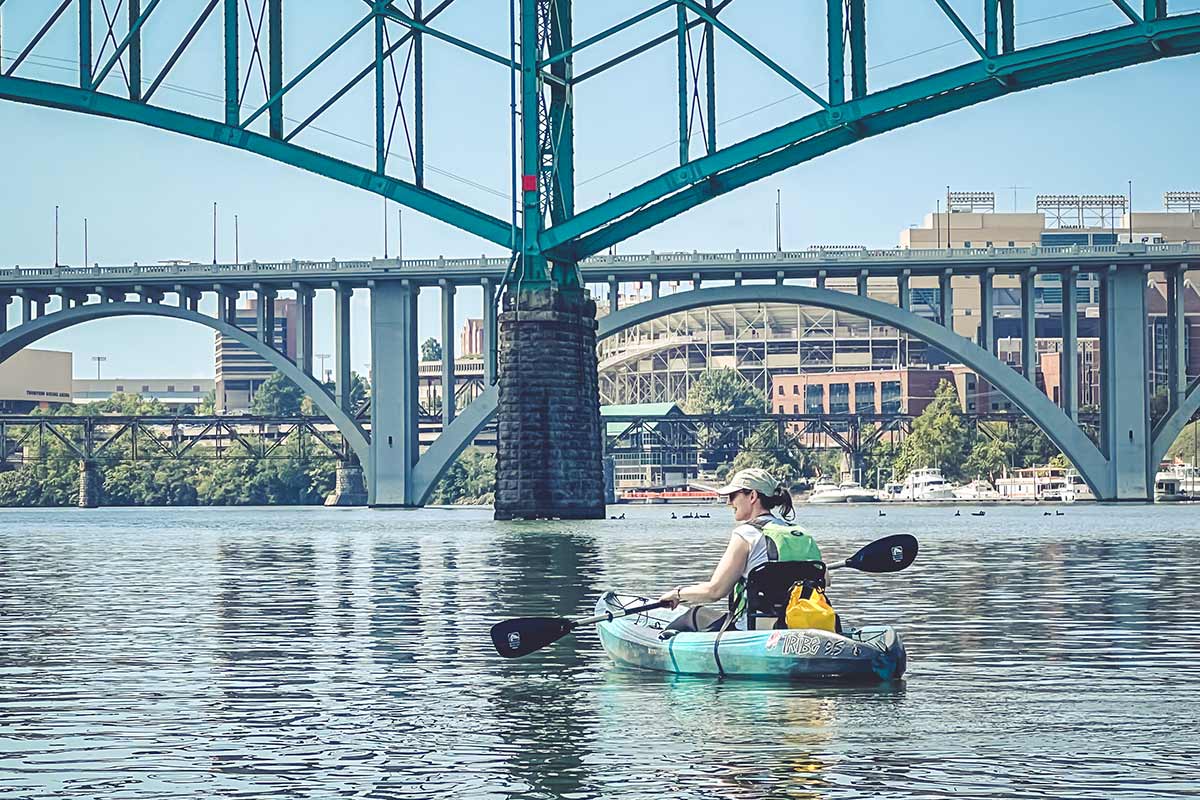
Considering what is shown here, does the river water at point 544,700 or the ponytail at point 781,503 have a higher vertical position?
the ponytail at point 781,503

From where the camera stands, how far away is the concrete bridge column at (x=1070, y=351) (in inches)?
4715

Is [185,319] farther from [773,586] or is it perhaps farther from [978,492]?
[773,586]

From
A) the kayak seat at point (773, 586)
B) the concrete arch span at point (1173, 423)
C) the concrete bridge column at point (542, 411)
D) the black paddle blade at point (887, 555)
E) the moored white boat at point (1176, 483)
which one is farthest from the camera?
the moored white boat at point (1176, 483)

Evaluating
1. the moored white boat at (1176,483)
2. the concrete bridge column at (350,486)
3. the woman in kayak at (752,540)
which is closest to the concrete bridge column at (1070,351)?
the moored white boat at (1176,483)

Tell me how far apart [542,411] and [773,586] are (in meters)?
61.8

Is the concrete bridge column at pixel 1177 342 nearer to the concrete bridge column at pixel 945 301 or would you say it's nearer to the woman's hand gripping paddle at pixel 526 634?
the concrete bridge column at pixel 945 301

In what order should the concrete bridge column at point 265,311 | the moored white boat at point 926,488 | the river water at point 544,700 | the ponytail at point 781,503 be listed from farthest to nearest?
the moored white boat at point 926,488 < the concrete bridge column at point 265,311 < the ponytail at point 781,503 < the river water at point 544,700

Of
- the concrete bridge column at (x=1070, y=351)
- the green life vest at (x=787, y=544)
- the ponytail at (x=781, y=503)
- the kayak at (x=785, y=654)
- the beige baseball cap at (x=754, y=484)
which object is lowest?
the kayak at (x=785, y=654)

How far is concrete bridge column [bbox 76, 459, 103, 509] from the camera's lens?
170m

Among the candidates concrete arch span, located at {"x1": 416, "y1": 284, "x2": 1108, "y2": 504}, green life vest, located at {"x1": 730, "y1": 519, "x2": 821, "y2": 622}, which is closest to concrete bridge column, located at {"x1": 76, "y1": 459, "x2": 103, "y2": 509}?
concrete arch span, located at {"x1": 416, "y1": 284, "x2": 1108, "y2": 504}

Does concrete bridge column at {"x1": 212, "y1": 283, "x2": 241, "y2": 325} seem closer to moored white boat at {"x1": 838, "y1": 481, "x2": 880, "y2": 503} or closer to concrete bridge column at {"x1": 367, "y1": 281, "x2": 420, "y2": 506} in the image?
concrete bridge column at {"x1": 367, "y1": 281, "x2": 420, "y2": 506}

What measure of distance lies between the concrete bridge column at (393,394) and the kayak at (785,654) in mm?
99373

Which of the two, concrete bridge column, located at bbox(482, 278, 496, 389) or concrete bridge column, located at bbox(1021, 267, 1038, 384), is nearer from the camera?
concrete bridge column, located at bbox(482, 278, 496, 389)

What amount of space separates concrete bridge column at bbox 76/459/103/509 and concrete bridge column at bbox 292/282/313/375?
5307cm
